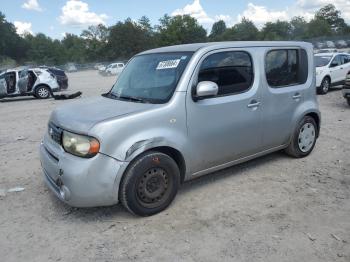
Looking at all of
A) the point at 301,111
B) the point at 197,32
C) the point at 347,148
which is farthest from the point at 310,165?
the point at 197,32

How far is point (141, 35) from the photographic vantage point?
90.4 m

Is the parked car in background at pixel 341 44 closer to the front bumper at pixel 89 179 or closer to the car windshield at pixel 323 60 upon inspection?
the car windshield at pixel 323 60

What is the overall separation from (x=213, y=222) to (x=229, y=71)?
6.40 feet

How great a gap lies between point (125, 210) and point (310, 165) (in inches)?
120

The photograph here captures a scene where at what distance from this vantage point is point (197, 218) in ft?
13.7

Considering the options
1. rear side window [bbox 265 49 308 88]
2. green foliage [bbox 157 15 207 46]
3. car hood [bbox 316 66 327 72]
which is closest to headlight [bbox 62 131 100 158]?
rear side window [bbox 265 49 308 88]

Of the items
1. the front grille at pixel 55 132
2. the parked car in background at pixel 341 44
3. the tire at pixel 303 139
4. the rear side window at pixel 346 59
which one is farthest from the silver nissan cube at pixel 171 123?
the parked car in background at pixel 341 44

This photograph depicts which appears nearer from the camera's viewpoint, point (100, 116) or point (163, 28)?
point (100, 116)

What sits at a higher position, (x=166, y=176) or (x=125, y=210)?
(x=166, y=176)

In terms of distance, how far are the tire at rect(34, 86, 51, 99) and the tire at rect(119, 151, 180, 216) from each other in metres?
15.8

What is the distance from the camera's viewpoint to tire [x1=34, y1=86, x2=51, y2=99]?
18484 millimetres

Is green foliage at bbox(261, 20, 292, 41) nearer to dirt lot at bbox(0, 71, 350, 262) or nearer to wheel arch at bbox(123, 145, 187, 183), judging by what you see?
dirt lot at bbox(0, 71, 350, 262)

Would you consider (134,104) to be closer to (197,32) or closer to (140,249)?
(140,249)

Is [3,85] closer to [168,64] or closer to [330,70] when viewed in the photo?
[330,70]
